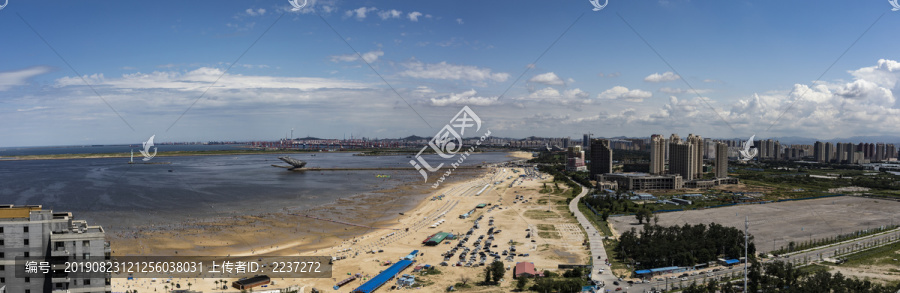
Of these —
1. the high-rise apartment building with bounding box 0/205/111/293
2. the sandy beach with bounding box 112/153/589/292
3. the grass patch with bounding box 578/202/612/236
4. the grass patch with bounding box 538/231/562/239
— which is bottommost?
the sandy beach with bounding box 112/153/589/292

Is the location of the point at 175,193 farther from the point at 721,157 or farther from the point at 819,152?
the point at 819,152

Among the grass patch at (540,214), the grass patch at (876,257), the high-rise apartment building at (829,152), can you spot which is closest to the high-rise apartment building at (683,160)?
the grass patch at (540,214)

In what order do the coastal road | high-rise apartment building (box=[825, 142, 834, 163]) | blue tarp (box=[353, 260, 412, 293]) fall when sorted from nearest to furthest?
blue tarp (box=[353, 260, 412, 293]) < the coastal road < high-rise apartment building (box=[825, 142, 834, 163])

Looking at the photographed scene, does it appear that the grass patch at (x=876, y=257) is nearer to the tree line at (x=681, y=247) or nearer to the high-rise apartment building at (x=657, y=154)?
the tree line at (x=681, y=247)

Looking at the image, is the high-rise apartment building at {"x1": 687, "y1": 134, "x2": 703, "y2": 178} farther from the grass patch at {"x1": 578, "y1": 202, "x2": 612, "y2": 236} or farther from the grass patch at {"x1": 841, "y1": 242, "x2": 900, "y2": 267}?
the grass patch at {"x1": 841, "y1": 242, "x2": 900, "y2": 267}

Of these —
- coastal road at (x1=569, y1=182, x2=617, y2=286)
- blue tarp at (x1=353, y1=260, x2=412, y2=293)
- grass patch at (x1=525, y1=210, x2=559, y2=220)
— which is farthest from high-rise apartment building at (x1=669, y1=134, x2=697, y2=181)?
blue tarp at (x1=353, y1=260, x2=412, y2=293)

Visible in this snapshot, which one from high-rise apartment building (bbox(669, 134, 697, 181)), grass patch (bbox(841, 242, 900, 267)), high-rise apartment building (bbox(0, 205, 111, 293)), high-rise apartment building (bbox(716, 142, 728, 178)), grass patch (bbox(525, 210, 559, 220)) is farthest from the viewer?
high-rise apartment building (bbox(716, 142, 728, 178))

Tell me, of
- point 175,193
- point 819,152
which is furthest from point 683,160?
point 819,152
